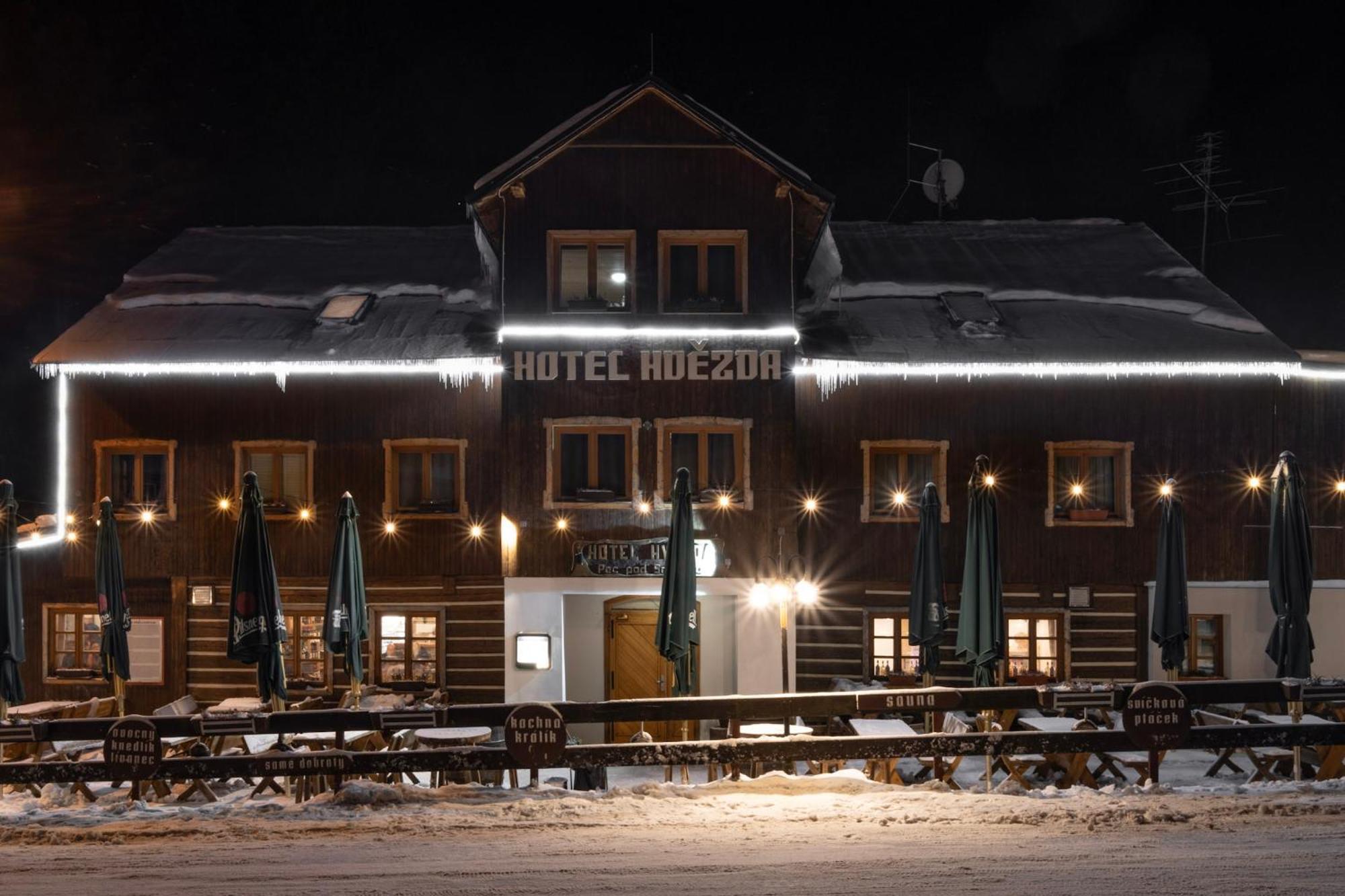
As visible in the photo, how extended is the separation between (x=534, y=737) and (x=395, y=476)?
26.5 ft

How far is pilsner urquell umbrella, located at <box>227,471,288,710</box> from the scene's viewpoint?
37.6ft

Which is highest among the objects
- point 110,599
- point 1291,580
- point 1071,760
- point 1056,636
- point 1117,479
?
point 1117,479

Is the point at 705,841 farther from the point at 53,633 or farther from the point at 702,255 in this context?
the point at 53,633

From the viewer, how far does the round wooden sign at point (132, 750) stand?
8977mm

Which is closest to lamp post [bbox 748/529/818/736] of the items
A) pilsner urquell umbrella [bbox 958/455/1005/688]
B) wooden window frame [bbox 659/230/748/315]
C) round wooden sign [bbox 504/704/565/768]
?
pilsner urquell umbrella [bbox 958/455/1005/688]

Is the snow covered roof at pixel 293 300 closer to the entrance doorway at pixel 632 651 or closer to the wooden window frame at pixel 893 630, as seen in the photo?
the entrance doorway at pixel 632 651

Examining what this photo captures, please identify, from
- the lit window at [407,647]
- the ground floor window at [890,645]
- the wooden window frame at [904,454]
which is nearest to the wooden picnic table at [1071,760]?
the ground floor window at [890,645]

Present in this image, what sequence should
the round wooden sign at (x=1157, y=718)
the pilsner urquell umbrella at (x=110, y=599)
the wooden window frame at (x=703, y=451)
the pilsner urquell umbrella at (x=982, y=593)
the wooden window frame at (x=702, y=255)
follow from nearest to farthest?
1. the round wooden sign at (x=1157, y=718)
2. the pilsner urquell umbrella at (x=982, y=593)
3. the pilsner urquell umbrella at (x=110, y=599)
4. the wooden window frame at (x=703, y=451)
5. the wooden window frame at (x=702, y=255)

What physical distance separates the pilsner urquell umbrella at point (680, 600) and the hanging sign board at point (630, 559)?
2.77m

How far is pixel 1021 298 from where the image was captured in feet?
57.2

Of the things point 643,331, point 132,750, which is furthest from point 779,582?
point 132,750

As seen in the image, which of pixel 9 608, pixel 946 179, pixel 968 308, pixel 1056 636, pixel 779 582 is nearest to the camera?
pixel 9 608

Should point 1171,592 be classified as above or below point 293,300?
below

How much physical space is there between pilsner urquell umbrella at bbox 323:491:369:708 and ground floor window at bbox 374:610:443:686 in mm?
3208
